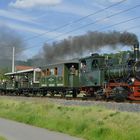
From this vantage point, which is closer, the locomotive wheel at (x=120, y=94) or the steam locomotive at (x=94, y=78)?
the locomotive wheel at (x=120, y=94)

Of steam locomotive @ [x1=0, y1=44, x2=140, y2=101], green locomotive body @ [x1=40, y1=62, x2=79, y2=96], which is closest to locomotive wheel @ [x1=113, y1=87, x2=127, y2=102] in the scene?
steam locomotive @ [x1=0, y1=44, x2=140, y2=101]

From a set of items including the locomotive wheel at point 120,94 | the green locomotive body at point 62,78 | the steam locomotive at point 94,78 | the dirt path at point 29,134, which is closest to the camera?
the dirt path at point 29,134

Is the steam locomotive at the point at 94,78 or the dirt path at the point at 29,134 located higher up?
the steam locomotive at the point at 94,78

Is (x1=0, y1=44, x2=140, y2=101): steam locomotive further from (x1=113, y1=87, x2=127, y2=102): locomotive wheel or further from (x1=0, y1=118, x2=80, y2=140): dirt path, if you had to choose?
(x1=0, y1=118, x2=80, y2=140): dirt path

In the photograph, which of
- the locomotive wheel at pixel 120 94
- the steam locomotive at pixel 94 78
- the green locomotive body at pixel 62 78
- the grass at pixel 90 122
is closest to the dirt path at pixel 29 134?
the grass at pixel 90 122

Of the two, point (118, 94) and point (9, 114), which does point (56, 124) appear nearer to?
point (9, 114)

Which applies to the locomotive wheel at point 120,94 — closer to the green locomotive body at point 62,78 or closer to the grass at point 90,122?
the grass at point 90,122

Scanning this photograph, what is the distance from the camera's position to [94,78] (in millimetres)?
30016

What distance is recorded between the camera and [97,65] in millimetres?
30234

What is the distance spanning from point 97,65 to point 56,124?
15.0 metres

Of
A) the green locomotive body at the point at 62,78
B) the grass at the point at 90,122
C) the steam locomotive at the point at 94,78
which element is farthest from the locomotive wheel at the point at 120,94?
the green locomotive body at the point at 62,78

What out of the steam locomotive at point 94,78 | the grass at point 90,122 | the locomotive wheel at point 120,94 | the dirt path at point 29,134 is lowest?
the dirt path at point 29,134

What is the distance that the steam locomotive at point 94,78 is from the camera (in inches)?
1032

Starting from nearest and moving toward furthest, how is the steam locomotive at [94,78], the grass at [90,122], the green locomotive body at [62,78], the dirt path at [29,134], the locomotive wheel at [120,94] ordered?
the grass at [90,122]
the dirt path at [29,134]
the locomotive wheel at [120,94]
the steam locomotive at [94,78]
the green locomotive body at [62,78]
